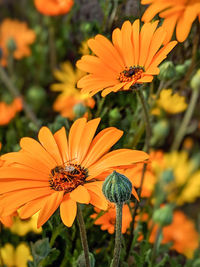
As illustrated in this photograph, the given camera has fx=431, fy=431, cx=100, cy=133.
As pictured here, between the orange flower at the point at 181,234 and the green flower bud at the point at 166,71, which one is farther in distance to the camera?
the orange flower at the point at 181,234

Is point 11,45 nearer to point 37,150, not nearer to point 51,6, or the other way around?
point 51,6

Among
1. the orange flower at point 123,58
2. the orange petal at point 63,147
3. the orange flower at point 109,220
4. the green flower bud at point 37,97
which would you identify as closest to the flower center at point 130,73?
the orange flower at point 123,58

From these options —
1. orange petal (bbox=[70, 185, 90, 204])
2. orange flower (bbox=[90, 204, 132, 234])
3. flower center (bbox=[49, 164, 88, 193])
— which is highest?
flower center (bbox=[49, 164, 88, 193])

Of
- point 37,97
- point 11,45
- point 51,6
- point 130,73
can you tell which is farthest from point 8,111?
point 130,73

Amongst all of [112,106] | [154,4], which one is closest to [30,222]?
[112,106]

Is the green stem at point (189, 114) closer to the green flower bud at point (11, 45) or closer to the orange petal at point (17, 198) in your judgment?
the orange petal at point (17, 198)

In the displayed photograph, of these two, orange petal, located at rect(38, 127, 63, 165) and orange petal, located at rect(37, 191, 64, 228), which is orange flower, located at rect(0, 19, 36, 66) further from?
orange petal, located at rect(37, 191, 64, 228)

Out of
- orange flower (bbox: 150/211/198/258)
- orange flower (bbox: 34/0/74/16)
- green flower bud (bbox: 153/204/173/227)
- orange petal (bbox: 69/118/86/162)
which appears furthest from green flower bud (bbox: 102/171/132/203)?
orange flower (bbox: 34/0/74/16)
